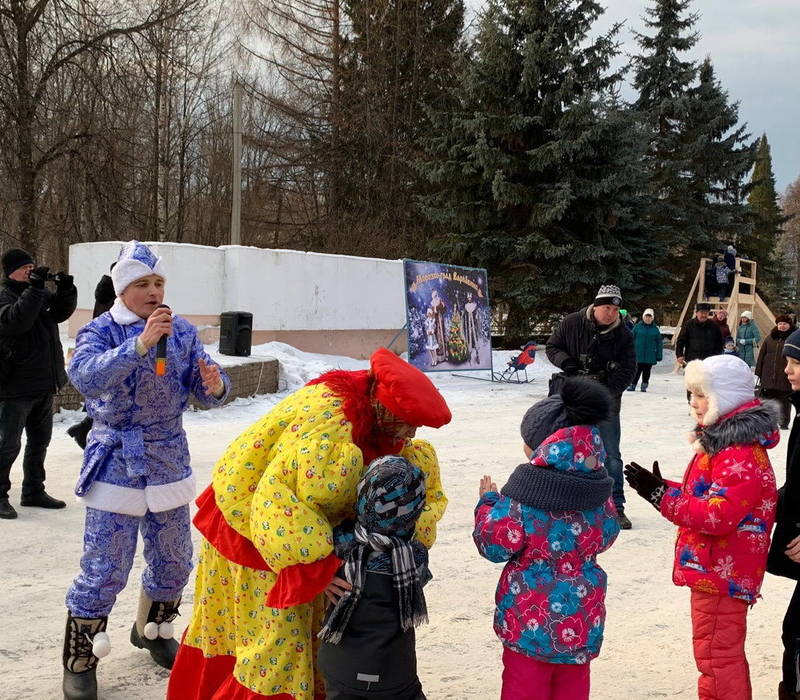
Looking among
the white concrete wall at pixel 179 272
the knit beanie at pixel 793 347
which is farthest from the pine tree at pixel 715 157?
the knit beanie at pixel 793 347

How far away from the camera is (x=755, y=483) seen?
2803mm

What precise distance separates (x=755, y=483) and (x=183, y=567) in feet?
7.14

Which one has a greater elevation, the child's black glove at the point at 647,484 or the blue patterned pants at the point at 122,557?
the child's black glove at the point at 647,484

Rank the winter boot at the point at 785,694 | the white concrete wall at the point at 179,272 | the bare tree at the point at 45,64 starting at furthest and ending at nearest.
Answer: the white concrete wall at the point at 179,272, the bare tree at the point at 45,64, the winter boot at the point at 785,694

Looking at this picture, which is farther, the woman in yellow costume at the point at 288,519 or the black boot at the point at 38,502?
the black boot at the point at 38,502

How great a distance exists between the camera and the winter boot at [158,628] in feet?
10.8

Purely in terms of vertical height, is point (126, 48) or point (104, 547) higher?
point (126, 48)

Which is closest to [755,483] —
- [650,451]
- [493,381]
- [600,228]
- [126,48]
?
[650,451]

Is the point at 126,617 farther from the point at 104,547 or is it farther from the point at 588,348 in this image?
the point at 588,348

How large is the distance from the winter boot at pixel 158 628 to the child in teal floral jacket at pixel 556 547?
1468mm

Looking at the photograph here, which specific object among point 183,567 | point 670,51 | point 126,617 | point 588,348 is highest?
point 670,51

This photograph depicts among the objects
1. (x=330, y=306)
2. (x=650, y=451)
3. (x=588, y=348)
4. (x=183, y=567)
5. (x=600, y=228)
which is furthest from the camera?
(x=600, y=228)

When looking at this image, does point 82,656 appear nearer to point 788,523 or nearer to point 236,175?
point 788,523

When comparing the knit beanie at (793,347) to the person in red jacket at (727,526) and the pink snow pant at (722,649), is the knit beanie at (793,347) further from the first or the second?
the pink snow pant at (722,649)
